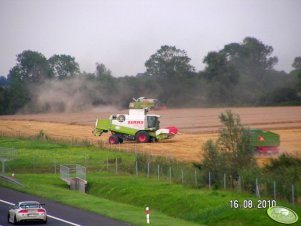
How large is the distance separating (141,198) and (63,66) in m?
108

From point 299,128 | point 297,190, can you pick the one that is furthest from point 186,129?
point 297,190

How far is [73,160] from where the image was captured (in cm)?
5884

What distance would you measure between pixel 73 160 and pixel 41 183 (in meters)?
10.8

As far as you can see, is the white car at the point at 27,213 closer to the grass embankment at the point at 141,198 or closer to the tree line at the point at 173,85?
the grass embankment at the point at 141,198

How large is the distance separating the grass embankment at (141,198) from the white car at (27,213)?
3813 mm

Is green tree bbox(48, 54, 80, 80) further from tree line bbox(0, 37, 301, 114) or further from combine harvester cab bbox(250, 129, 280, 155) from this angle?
combine harvester cab bbox(250, 129, 280, 155)

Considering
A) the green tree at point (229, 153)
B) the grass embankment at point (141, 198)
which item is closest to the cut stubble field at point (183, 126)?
the green tree at point (229, 153)

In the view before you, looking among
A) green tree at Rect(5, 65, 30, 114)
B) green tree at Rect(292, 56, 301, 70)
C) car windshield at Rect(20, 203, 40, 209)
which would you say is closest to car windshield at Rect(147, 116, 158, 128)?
car windshield at Rect(20, 203, 40, 209)

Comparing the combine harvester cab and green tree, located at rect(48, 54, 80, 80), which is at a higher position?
green tree, located at rect(48, 54, 80, 80)

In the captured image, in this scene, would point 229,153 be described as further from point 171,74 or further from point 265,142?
point 171,74

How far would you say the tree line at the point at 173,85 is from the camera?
391 ft

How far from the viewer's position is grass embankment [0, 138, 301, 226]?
3309 centimetres

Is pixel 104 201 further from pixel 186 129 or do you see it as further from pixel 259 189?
pixel 186 129

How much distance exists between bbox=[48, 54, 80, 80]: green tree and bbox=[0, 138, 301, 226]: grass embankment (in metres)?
85.1
